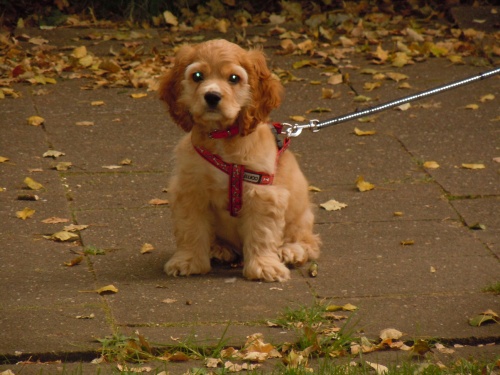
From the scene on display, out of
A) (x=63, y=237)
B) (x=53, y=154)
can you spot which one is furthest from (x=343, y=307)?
(x=53, y=154)

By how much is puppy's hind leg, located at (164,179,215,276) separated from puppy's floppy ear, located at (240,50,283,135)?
450mm

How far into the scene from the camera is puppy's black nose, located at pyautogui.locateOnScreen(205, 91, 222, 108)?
14.4 feet

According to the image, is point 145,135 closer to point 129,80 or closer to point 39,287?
point 129,80

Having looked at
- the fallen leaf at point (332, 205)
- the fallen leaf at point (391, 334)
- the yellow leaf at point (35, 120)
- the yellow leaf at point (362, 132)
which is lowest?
→ the yellow leaf at point (362, 132)

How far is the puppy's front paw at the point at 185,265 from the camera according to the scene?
4.84 meters

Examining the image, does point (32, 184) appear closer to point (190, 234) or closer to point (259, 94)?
point (190, 234)

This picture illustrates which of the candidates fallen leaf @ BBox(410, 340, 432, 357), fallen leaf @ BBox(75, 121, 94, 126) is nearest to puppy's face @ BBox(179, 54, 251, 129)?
fallen leaf @ BBox(410, 340, 432, 357)

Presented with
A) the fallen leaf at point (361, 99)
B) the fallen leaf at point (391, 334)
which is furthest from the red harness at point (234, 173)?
the fallen leaf at point (361, 99)

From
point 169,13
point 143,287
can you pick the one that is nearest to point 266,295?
point 143,287

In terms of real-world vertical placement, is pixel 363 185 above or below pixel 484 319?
below

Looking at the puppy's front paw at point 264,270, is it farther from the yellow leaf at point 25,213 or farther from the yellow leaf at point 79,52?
the yellow leaf at point 79,52

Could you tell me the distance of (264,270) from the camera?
4.76m

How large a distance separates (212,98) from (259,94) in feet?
1.04

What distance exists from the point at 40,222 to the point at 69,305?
49.1 inches
